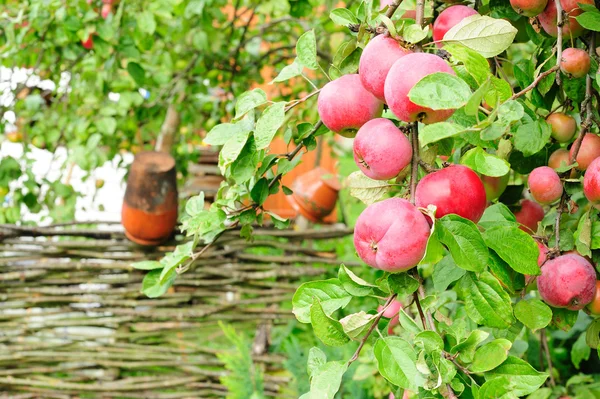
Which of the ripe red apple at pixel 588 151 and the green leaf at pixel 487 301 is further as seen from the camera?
the ripe red apple at pixel 588 151

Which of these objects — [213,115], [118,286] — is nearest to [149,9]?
[118,286]

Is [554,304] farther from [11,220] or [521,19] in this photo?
[11,220]

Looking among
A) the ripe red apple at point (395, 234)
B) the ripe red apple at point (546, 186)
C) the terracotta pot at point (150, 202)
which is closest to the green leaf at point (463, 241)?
the ripe red apple at point (395, 234)

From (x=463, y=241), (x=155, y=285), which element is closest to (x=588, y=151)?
(x=463, y=241)

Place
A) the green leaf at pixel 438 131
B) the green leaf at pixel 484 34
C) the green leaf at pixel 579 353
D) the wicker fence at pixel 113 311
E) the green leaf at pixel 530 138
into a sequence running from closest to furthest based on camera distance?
the green leaf at pixel 438 131
the green leaf at pixel 484 34
the green leaf at pixel 530 138
the green leaf at pixel 579 353
the wicker fence at pixel 113 311

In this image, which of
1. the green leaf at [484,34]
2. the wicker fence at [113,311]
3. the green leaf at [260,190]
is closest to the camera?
the green leaf at [484,34]

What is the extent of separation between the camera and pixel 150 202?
1.64 m

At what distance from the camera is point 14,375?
1.76 meters

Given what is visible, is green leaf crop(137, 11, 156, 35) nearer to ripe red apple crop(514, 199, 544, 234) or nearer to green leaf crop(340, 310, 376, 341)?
ripe red apple crop(514, 199, 544, 234)

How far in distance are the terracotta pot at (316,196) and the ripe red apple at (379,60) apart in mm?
1439

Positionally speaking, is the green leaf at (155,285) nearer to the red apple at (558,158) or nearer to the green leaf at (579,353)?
the red apple at (558,158)

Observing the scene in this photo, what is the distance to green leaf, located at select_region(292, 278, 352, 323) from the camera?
56 cm

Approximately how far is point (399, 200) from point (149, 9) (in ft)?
4.37

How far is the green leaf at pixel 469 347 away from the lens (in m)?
0.51
